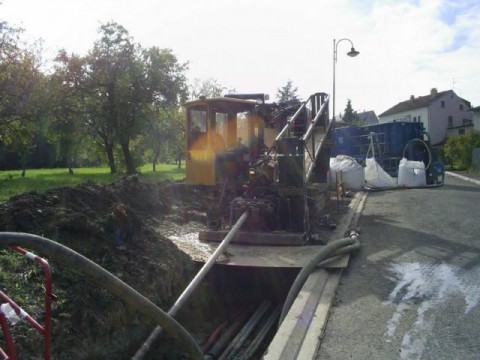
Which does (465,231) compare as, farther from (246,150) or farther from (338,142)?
(338,142)

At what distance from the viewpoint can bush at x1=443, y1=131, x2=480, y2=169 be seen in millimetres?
27953

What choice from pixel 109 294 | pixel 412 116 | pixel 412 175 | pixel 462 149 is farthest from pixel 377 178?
pixel 412 116

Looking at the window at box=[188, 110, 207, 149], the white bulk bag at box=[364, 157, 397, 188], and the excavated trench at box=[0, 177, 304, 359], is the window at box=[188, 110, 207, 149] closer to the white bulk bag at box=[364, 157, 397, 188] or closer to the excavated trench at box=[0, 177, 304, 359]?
the excavated trench at box=[0, 177, 304, 359]

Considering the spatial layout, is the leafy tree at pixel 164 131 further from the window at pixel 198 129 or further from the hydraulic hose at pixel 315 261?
the hydraulic hose at pixel 315 261

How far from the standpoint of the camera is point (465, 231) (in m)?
8.01

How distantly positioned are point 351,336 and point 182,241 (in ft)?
14.6

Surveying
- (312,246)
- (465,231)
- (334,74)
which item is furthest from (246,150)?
(334,74)

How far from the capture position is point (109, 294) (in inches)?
192

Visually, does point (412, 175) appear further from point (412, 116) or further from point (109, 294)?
point (412, 116)

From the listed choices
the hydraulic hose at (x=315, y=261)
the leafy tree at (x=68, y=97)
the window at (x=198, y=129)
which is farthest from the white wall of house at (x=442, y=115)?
the hydraulic hose at (x=315, y=261)

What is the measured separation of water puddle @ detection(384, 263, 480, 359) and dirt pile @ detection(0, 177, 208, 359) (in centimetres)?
286

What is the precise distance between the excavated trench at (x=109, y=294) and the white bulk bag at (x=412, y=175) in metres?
10.9

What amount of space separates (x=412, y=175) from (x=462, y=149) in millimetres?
15284

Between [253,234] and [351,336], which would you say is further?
[253,234]
